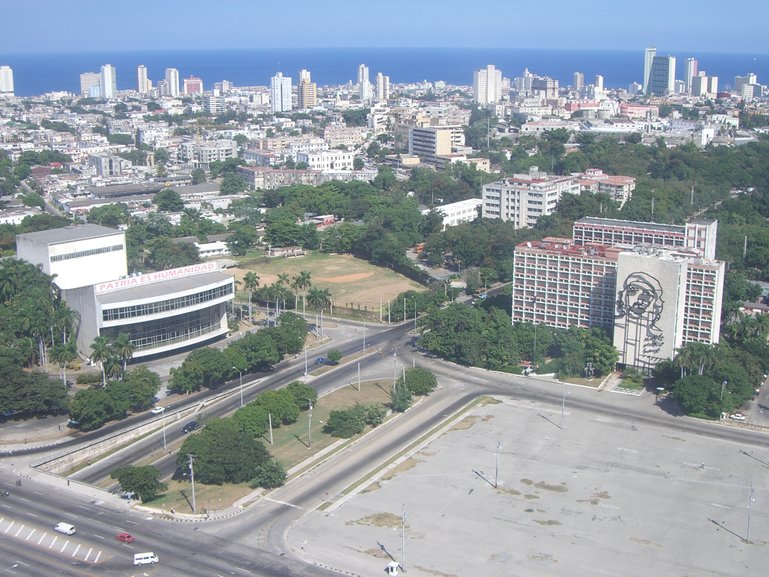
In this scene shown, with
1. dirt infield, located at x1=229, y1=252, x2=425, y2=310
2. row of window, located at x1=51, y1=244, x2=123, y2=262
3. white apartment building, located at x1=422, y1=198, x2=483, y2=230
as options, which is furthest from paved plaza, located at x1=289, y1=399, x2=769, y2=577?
white apartment building, located at x1=422, y1=198, x2=483, y2=230

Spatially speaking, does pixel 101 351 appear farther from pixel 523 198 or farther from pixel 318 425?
pixel 523 198

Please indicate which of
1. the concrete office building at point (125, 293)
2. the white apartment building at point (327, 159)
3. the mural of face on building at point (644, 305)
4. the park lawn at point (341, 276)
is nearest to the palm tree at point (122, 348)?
the concrete office building at point (125, 293)

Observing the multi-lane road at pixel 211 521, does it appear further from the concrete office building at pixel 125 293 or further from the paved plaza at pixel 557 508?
the concrete office building at pixel 125 293

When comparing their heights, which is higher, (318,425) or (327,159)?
(327,159)

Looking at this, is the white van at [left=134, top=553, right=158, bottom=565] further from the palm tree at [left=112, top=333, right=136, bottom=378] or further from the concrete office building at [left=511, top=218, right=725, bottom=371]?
the concrete office building at [left=511, top=218, right=725, bottom=371]

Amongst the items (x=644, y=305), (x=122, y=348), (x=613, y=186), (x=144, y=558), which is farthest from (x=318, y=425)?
(x=613, y=186)

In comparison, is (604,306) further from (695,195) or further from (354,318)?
(695,195)

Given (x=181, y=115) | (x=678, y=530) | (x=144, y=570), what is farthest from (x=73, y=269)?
(x=181, y=115)
